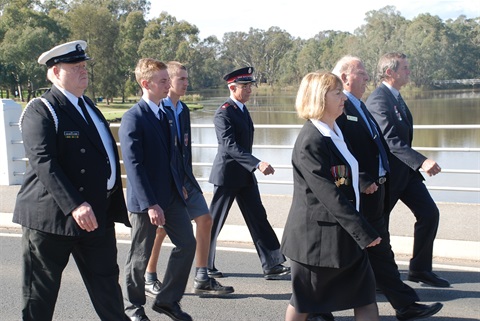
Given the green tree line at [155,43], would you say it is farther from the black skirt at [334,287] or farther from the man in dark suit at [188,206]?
the black skirt at [334,287]

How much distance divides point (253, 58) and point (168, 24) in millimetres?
26003

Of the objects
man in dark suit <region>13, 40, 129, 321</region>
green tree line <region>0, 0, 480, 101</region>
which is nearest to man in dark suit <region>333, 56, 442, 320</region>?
man in dark suit <region>13, 40, 129, 321</region>

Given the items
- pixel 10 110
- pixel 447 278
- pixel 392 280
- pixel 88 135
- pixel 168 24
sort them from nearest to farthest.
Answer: pixel 88 135
pixel 392 280
pixel 447 278
pixel 10 110
pixel 168 24

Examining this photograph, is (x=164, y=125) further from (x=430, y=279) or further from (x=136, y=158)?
(x=430, y=279)

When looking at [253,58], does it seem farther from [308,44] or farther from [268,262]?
[268,262]

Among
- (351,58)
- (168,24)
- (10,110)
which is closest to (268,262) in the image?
(351,58)

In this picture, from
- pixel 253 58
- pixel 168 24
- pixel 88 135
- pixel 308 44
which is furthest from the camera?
pixel 253 58

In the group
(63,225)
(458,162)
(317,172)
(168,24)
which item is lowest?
(458,162)

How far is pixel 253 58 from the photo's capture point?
Result: 365ft

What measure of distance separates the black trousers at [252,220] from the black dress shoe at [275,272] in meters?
0.04

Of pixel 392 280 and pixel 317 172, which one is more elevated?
pixel 317 172

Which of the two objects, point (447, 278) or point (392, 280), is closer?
point (392, 280)

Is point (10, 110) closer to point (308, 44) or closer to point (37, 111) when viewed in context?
point (37, 111)

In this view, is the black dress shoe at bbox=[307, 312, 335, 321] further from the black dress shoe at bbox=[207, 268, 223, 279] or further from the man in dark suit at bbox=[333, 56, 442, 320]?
the black dress shoe at bbox=[207, 268, 223, 279]
